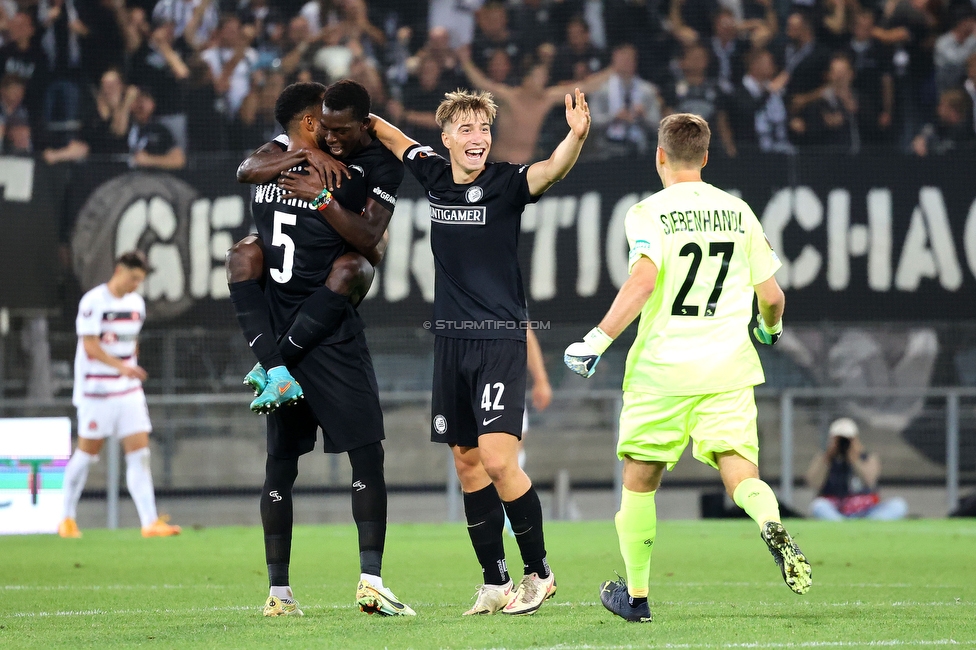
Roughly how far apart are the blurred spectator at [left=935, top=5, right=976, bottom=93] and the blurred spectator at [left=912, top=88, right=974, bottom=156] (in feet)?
0.61

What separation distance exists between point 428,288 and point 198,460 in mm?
2882

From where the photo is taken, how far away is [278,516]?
5926 millimetres

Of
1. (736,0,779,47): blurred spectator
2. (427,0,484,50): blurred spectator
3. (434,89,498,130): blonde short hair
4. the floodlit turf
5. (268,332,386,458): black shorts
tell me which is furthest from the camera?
(427,0,484,50): blurred spectator

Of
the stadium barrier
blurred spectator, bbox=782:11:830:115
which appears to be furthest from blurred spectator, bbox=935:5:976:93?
the stadium barrier

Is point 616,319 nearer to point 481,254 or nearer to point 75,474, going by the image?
point 481,254

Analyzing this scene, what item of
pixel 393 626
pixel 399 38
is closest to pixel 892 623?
pixel 393 626

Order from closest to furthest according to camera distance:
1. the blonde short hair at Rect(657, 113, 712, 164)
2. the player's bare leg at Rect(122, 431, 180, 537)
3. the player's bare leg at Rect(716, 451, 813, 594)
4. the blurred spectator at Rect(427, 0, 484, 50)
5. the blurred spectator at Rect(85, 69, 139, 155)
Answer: the player's bare leg at Rect(716, 451, 813, 594) < the blonde short hair at Rect(657, 113, 712, 164) < the player's bare leg at Rect(122, 431, 180, 537) < the blurred spectator at Rect(85, 69, 139, 155) < the blurred spectator at Rect(427, 0, 484, 50)

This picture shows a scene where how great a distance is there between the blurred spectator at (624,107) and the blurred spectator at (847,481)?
13.3 feet

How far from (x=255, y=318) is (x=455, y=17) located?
37.8 feet

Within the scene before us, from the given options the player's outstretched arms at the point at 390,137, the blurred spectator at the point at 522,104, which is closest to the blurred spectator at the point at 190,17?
the blurred spectator at the point at 522,104

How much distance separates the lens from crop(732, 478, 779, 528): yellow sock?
16.6ft

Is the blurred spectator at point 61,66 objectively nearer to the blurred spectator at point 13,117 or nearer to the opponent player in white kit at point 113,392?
the blurred spectator at point 13,117

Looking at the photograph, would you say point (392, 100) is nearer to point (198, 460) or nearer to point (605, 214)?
point (605, 214)

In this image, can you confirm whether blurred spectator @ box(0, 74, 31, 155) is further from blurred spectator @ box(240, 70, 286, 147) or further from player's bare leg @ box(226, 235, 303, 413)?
player's bare leg @ box(226, 235, 303, 413)
